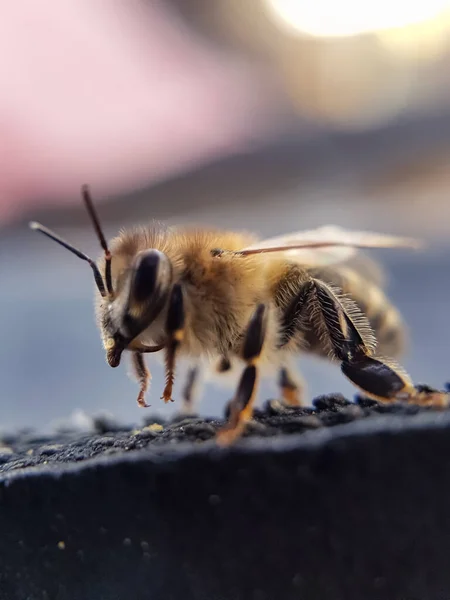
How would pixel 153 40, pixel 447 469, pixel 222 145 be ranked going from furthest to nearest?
1. pixel 222 145
2. pixel 153 40
3. pixel 447 469

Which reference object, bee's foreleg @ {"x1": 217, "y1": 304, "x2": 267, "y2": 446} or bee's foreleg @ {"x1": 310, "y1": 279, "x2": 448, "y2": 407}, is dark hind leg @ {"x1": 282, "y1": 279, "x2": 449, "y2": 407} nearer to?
bee's foreleg @ {"x1": 310, "y1": 279, "x2": 448, "y2": 407}

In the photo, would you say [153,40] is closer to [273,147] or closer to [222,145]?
[222,145]

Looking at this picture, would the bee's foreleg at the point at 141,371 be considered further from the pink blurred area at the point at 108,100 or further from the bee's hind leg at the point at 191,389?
the pink blurred area at the point at 108,100

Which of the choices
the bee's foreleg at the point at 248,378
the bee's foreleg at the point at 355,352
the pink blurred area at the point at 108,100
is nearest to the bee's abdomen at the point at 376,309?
the bee's foreleg at the point at 355,352

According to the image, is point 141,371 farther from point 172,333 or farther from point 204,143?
point 204,143

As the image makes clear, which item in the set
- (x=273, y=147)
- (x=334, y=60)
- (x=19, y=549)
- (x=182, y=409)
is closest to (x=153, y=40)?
(x=334, y=60)

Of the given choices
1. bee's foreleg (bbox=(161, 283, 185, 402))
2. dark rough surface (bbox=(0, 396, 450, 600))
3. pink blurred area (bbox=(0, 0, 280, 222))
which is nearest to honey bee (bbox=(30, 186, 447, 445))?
bee's foreleg (bbox=(161, 283, 185, 402))

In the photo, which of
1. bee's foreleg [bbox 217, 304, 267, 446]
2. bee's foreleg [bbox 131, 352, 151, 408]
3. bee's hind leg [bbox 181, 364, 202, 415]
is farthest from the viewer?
bee's hind leg [bbox 181, 364, 202, 415]

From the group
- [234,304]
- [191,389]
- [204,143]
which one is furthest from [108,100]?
[234,304]
